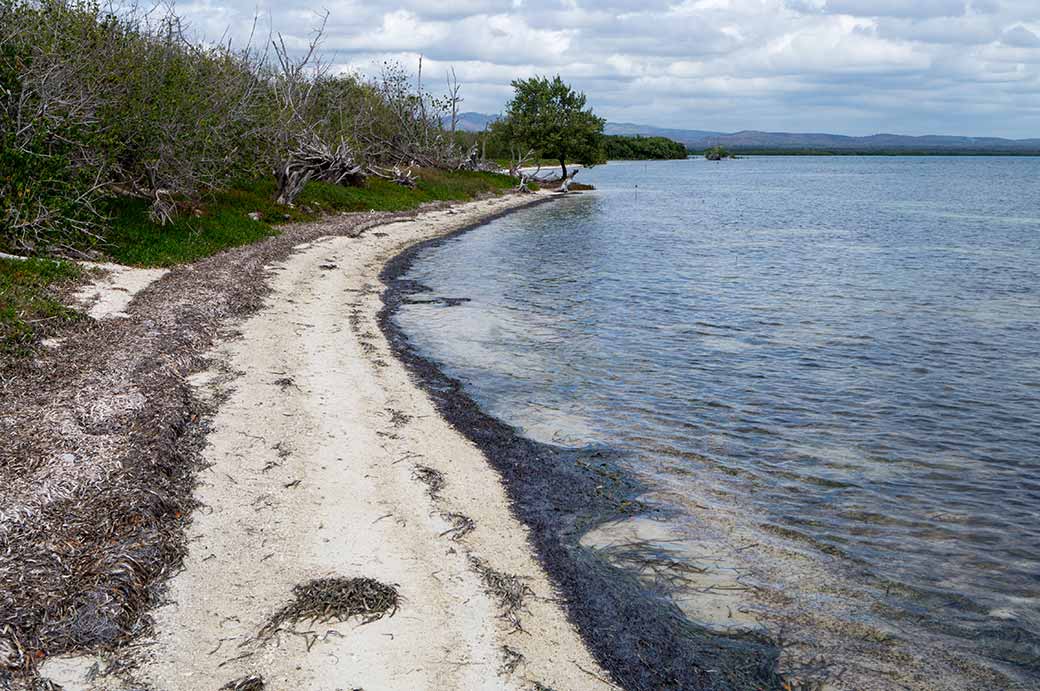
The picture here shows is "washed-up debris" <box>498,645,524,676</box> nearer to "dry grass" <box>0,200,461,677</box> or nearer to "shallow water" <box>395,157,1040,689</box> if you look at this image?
"shallow water" <box>395,157,1040,689</box>

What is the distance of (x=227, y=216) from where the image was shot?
3158 centimetres

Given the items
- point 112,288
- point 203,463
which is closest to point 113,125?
point 112,288

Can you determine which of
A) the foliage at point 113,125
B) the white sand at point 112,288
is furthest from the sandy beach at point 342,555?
the foliage at point 113,125

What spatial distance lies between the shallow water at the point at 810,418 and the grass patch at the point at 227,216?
21.9 feet

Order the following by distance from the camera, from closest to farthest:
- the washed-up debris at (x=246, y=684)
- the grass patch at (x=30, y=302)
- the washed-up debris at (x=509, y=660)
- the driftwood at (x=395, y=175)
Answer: the washed-up debris at (x=246, y=684) → the washed-up debris at (x=509, y=660) → the grass patch at (x=30, y=302) → the driftwood at (x=395, y=175)

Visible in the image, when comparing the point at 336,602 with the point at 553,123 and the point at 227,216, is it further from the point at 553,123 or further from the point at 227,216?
the point at 553,123

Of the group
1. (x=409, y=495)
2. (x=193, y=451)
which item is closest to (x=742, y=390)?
(x=409, y=495)

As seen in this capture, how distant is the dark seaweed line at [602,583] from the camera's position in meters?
7.27

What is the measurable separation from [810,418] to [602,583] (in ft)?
23.5

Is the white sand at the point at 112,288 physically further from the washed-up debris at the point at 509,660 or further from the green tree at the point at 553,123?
the green tree at the point at 553,123

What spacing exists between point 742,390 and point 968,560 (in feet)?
22.7

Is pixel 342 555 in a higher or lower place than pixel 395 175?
Result: lower

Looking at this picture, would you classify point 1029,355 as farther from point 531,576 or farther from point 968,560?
point 531,576

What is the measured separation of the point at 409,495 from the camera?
10125 mm
